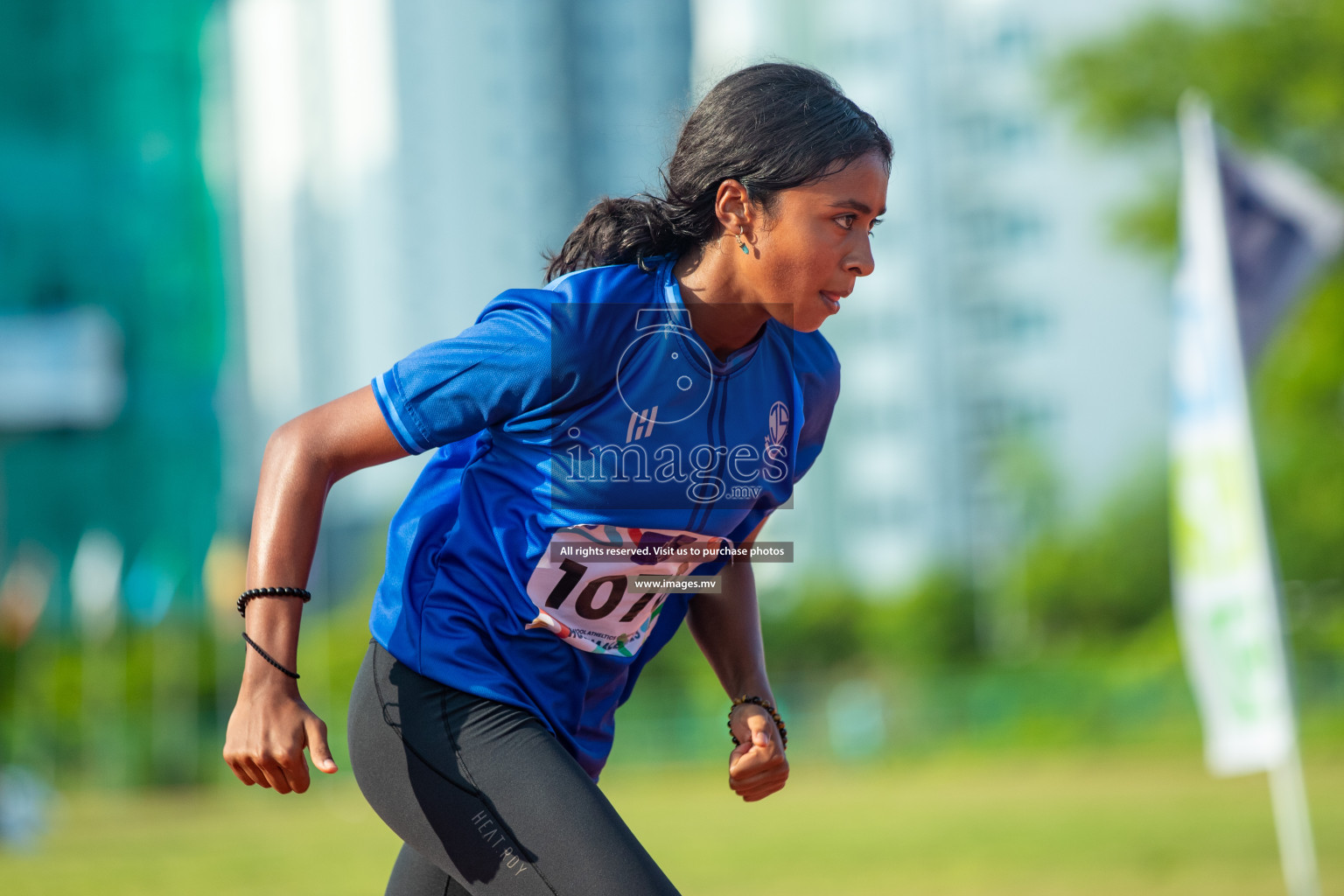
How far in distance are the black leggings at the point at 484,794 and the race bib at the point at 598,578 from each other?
0.54 ft

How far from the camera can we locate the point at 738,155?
7.63 ft

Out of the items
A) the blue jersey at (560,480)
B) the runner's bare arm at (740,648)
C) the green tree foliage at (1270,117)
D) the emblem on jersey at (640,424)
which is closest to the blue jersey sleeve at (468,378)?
the blue jersey at (560,480)

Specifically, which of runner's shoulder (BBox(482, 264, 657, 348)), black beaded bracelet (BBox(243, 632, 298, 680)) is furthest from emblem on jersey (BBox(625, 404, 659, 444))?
black beaded bracelet (BBox(243, 632, 298, 680))

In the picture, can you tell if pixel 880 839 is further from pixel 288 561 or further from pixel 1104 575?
pixel 1104 575

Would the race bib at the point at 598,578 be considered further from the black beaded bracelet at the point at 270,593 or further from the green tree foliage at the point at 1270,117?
the green tree foliage at the point at 1270,117

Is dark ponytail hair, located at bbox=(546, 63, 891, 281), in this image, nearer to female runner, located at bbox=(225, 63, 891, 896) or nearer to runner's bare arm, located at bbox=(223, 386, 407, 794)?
female runner, located at bbox=(225, 63, 891, 896)

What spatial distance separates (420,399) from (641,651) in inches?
26.2

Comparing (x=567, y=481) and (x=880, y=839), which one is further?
(x=880, y=839)

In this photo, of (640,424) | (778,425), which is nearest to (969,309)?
(778,425)

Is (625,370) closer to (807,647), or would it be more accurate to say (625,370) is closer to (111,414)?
(807,647)

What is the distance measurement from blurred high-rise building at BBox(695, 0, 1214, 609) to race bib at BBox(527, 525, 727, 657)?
165ft

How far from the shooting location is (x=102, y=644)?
34.0 meters

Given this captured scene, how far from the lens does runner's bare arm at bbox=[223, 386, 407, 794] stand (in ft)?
6.55

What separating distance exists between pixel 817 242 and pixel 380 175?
77849 millimetres
